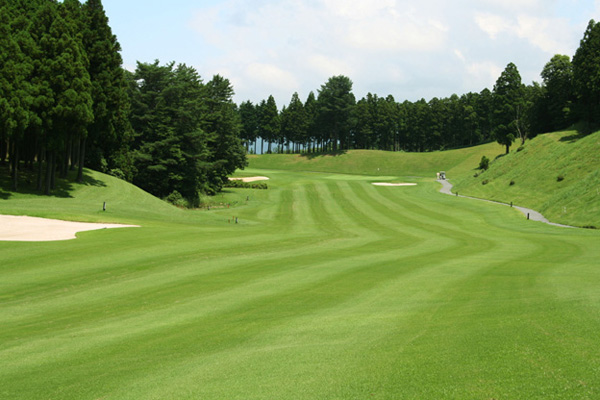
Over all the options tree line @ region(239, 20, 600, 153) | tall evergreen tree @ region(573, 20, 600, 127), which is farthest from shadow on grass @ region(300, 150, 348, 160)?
tall evergreen tree @ region(573, 20, 600, 127)

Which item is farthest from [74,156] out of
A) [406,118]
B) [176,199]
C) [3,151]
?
[406,118]

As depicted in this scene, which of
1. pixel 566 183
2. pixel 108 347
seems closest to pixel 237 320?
pixel 108 347

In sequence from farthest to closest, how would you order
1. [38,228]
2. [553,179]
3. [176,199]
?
[176,199]
[553,179]
[38,228]

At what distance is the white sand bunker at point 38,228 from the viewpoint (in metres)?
23.6

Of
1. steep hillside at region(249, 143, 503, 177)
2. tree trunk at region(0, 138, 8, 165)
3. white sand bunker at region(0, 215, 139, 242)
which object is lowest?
white sand bunker at region(0, 215, 139, 242)

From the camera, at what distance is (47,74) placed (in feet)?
137

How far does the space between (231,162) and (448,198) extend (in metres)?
37.1

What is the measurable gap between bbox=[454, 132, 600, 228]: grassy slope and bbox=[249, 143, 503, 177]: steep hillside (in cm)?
3435

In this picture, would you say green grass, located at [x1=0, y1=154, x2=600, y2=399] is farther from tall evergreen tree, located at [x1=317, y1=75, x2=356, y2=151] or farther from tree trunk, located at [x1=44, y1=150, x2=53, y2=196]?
tall evergreen tree, located at [x1=317, y1=75, x2=356, y2=151]

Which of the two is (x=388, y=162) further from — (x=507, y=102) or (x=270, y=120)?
(x=270, y=120)

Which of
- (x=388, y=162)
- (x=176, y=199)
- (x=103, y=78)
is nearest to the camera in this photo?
(x=103, y=78)

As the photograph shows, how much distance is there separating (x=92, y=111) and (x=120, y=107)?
244 inches

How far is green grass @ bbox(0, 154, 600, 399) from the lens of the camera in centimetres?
657

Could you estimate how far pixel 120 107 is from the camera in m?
51.5
